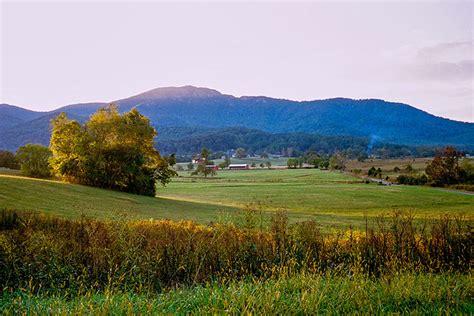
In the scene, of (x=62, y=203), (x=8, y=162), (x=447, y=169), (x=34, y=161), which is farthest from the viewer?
(x=447, y=169)

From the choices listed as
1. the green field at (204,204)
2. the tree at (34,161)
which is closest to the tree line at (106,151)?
the green field at (204,204)

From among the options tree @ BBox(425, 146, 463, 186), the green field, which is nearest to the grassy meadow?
the green field

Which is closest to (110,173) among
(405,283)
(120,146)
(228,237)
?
(120,146)

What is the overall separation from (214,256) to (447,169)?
267 feet

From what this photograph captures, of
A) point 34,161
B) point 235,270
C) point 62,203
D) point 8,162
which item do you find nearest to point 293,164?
point 8,162

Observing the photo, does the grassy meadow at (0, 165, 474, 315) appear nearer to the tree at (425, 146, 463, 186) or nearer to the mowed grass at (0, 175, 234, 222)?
the mowed grass at (0, 175, 234, 222)

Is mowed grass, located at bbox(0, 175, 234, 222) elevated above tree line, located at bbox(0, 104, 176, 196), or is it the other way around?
tree line, located at bbox(0, 104, 176, 196)

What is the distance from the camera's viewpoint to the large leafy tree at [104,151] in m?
45.9

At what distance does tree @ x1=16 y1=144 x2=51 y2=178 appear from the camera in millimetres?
52531

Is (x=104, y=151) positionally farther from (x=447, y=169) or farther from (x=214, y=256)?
(x=447, y=169)

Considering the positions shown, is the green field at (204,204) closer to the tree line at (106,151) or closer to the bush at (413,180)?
the tree line at (106,151)

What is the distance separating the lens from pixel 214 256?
36.2 ft

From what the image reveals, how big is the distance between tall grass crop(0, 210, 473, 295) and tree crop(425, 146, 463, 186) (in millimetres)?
75808

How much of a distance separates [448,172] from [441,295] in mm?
81361
